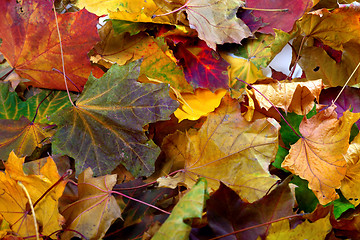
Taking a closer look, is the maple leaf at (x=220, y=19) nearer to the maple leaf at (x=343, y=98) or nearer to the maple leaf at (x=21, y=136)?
the maple leaf at (x=343, y=98)

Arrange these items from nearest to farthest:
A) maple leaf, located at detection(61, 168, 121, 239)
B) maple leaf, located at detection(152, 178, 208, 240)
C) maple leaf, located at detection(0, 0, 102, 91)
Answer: maple leaf, located at detection(152, 178, 208, 240) < maple leaf, located at detection(61, 168, 121, 239) < maple leaf, located at detection(0, 0, 102, 91)

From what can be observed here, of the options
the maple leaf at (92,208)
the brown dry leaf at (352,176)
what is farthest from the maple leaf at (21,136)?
the brown dry leaf at (352,176)

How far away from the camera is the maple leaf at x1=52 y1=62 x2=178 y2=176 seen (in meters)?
0.52

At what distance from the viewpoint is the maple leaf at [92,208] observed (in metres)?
0.45

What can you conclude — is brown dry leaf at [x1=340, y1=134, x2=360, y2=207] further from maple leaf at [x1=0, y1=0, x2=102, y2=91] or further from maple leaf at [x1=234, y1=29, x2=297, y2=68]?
maple leaf at [x1=0, y1=0, x2=102, y2=91]

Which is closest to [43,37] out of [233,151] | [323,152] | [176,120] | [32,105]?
[32,105]

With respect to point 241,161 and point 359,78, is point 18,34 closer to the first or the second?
point 241,161

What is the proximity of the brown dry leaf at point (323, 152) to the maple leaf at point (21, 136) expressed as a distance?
40 centimetres

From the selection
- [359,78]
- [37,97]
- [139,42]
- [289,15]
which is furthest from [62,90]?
[359,78]

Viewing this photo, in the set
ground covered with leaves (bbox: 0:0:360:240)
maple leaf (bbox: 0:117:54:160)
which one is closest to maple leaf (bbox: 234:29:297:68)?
ground covered with leaves (bbox: 0:0:360:240)

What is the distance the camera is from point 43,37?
0.57 m

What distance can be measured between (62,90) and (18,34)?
4.6 inches

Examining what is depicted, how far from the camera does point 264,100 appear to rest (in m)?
0.57

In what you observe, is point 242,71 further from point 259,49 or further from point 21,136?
point 21,136
